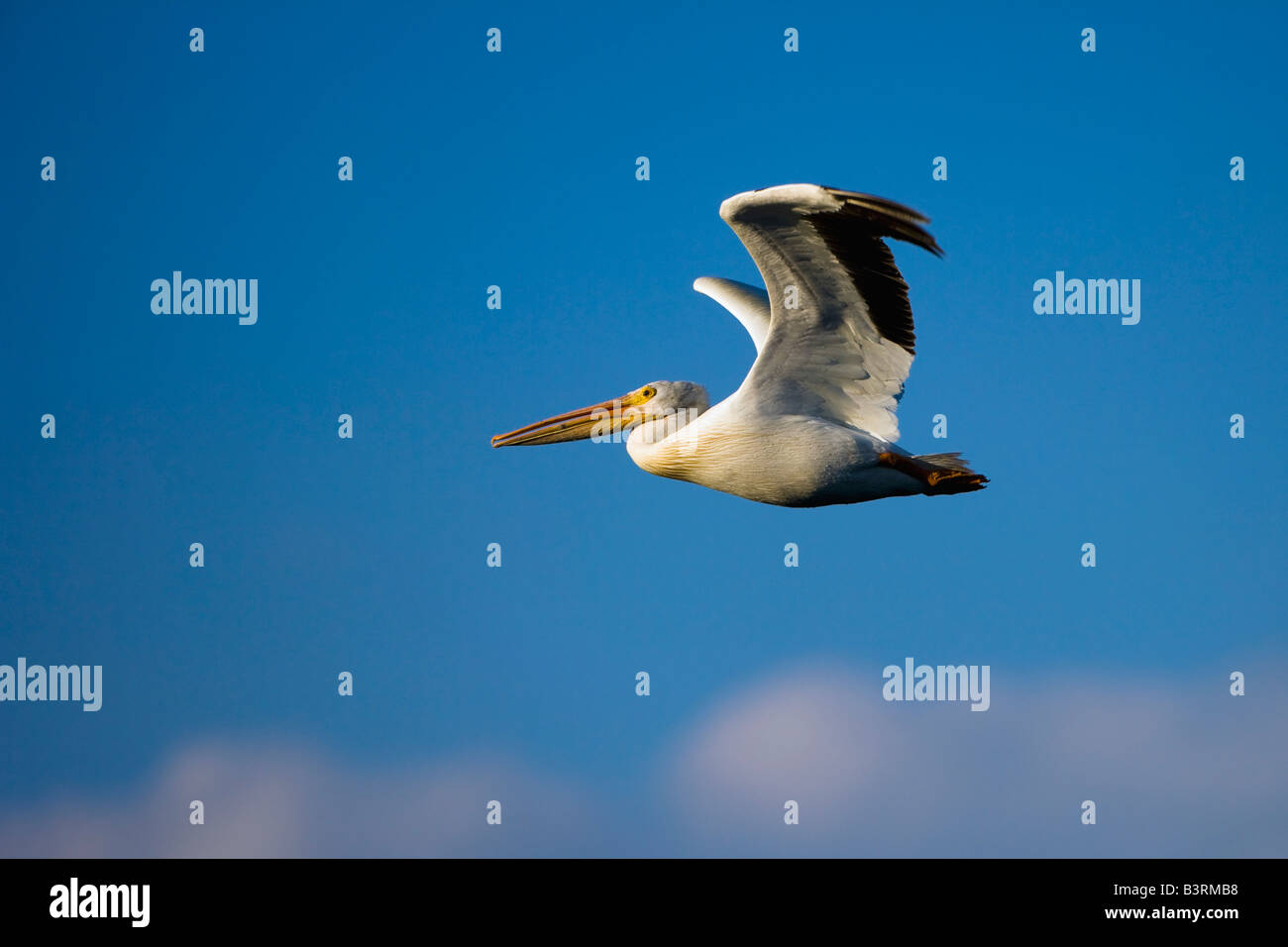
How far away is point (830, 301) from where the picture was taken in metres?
10.7

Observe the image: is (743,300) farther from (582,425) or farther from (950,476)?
(950,476)

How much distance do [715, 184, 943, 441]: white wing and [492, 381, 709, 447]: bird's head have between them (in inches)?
34.0

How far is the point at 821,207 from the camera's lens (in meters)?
9.88

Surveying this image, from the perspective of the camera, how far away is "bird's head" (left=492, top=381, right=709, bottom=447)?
11859 millimetres

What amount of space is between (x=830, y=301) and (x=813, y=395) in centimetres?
87

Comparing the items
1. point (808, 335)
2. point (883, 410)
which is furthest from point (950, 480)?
point (808, 335)

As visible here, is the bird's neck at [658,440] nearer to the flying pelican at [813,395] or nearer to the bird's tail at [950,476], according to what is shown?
the flying pelican at [813,395]

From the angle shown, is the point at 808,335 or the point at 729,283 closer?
the point at 808,335

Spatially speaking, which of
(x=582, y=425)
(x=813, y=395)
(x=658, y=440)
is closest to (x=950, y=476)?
(x=813, y=395)

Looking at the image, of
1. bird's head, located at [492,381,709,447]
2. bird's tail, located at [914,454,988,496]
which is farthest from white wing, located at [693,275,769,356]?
bird's tail, located at [914,454,988,496]

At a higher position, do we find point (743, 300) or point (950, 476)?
point (743, 300)

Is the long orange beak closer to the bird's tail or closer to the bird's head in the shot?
the bird's head

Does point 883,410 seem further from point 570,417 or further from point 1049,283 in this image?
point 1049,283
